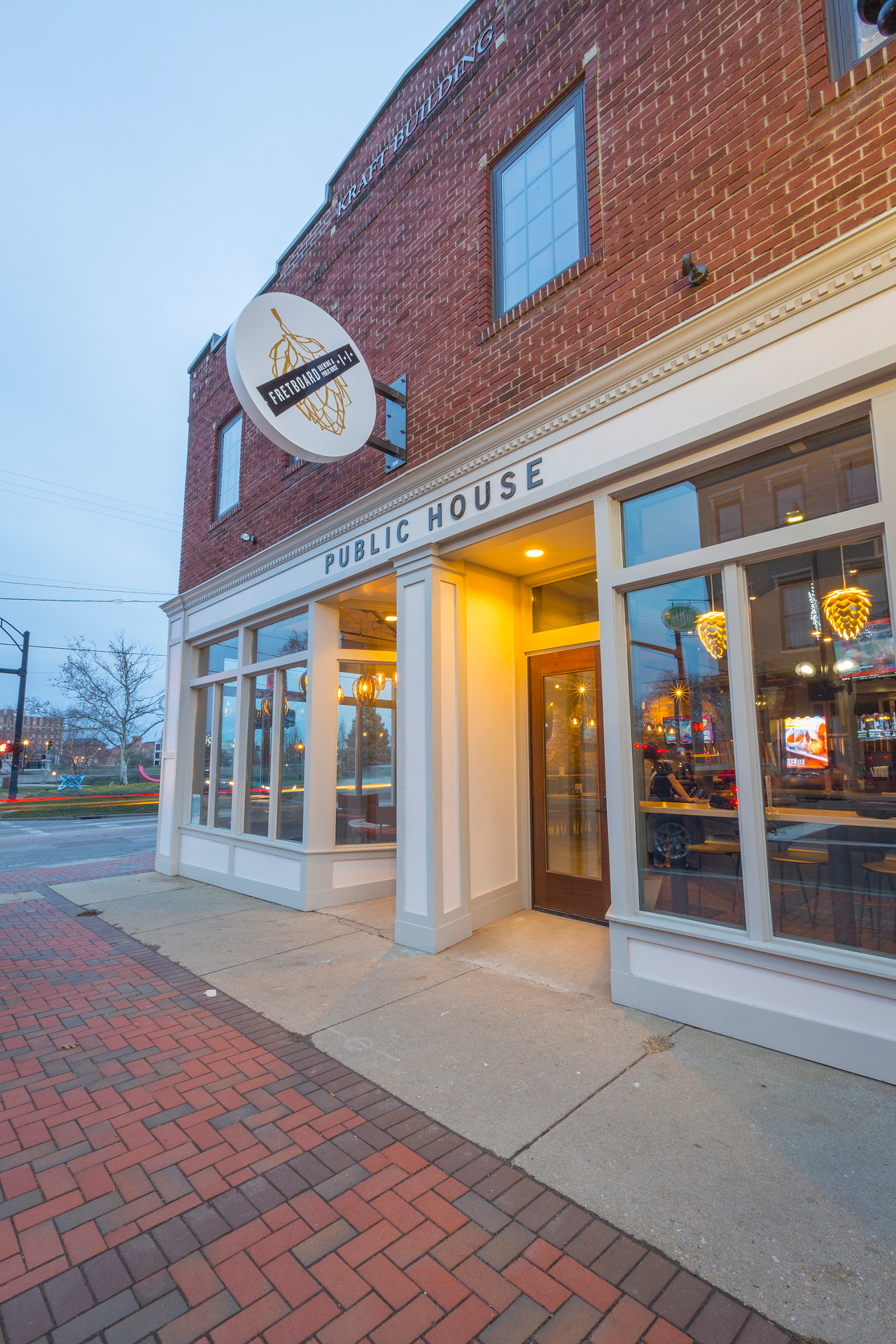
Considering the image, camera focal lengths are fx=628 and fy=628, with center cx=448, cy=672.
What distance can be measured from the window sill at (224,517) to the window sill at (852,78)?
25.0 feet

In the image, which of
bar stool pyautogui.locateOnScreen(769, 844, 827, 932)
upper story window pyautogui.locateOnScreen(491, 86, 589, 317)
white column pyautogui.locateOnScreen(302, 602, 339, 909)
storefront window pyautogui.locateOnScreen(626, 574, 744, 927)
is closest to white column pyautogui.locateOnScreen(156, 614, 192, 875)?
white column pyautogui.locateOnScreen(302, 602, 339, 909)

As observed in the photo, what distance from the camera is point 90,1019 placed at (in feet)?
13.9

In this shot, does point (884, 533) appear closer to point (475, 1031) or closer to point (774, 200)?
point (774, 200)

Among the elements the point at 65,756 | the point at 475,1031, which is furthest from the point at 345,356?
the point at 65,756

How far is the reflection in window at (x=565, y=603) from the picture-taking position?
20.3ft

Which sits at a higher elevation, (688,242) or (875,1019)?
(688,242)

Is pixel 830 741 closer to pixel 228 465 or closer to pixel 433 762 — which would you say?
pixel 433 762

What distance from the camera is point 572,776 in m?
6.18

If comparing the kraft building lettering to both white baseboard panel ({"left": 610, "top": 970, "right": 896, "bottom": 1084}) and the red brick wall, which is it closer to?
the red brick wall

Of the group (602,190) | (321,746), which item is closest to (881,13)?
(602,190)

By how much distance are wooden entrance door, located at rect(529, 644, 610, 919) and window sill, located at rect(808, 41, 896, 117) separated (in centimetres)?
396

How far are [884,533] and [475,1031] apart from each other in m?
3.66

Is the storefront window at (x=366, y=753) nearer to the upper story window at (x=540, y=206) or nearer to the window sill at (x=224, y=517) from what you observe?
the window sill at (x=224, y=517)

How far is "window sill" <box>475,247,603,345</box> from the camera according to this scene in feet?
15.7
